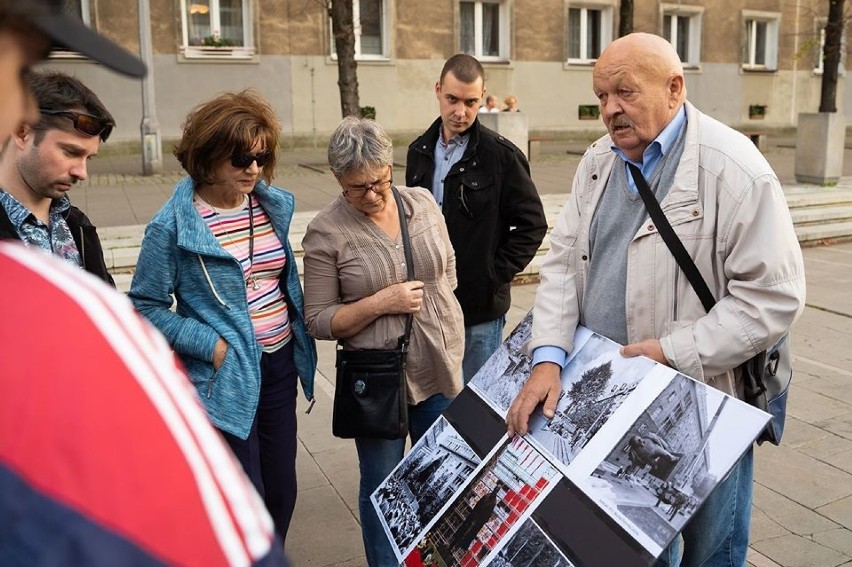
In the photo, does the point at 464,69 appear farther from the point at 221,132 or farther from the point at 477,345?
the point at 221,132

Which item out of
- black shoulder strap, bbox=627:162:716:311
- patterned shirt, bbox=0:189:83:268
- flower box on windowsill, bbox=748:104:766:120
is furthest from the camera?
flower box on windowsill, bbox=748:104:766:120

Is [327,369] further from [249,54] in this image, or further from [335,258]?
[249,54]

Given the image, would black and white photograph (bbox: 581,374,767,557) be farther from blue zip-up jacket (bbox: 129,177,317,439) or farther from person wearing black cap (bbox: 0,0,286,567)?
person wearing black cap (bbox: 0,0,286,567)

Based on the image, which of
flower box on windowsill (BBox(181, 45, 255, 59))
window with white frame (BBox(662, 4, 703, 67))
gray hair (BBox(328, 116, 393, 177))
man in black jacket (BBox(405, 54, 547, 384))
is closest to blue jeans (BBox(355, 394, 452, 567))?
man in black jacket (BBox(405, 54, 547, 384))

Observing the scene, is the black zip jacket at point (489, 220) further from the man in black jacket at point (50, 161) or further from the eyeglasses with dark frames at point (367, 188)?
the man in black jacket at point (50, 161)

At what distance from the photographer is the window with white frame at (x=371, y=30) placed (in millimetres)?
21906

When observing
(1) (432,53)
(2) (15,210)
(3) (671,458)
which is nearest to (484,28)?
(1) (432,53)

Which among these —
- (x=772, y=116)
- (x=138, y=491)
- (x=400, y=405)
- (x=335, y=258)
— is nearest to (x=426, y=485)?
(x=400, y=405)

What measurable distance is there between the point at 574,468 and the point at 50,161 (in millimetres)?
1725

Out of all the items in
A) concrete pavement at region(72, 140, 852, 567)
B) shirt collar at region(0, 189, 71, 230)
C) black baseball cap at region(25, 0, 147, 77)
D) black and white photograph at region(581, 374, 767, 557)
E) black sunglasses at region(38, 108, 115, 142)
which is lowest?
concrete pavement at region(72, 140, 852, 567)

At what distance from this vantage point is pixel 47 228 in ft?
8.45

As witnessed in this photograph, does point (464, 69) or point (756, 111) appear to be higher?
point (464, 69)

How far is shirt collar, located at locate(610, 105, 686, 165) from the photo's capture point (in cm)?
245

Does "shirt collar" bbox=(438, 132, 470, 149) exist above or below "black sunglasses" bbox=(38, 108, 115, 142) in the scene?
below
